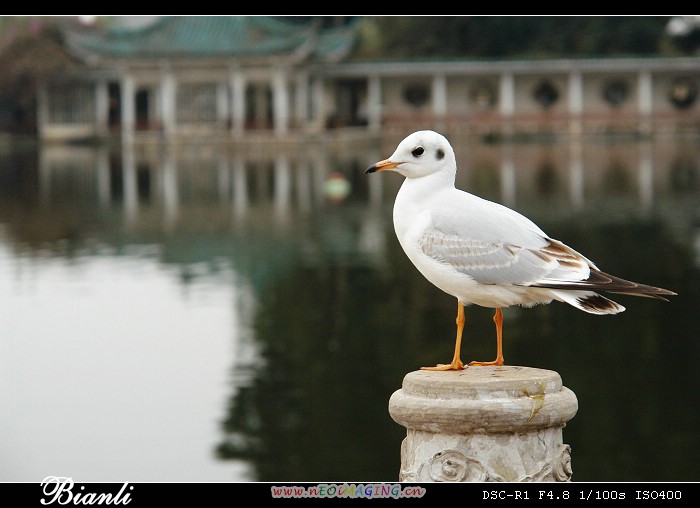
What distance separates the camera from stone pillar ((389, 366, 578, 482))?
3881 mm

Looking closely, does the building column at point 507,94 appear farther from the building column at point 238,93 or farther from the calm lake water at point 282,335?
the calm lake water at point 282,335

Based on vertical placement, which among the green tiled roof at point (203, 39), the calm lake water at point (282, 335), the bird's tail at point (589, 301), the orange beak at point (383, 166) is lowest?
the calm lake water at point (282, 335)

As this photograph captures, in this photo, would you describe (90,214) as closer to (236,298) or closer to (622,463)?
(236,298)

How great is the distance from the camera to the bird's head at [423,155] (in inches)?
177

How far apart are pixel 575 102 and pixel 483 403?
55099 mm

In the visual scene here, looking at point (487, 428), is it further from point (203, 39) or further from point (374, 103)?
point (374, 103)

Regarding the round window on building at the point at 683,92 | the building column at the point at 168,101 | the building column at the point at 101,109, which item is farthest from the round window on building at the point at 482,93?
the building column at the point at 101,109

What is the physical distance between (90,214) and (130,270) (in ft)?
30.8

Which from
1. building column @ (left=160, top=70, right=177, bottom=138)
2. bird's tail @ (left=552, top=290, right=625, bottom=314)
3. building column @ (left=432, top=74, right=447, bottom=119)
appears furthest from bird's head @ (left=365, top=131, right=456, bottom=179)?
building column @ (left=432, top=74, right=447, bottom=119)

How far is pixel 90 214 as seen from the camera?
32.8 m

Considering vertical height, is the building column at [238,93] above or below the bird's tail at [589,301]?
above

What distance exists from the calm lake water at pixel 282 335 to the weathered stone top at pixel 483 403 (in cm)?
824

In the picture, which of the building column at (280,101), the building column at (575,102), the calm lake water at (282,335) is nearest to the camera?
the calm lake water at (282,335)
